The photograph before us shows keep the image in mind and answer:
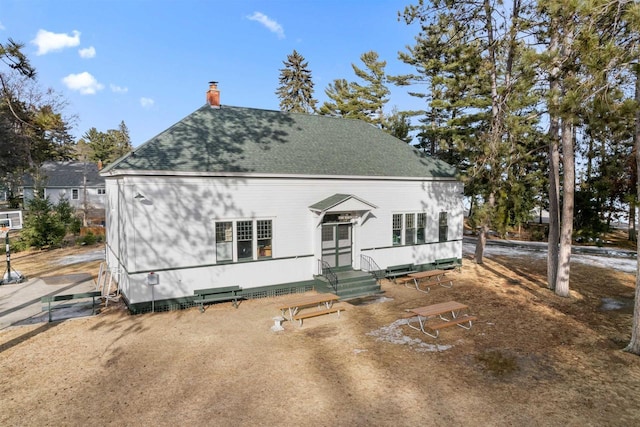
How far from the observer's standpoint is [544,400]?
25.2 feet

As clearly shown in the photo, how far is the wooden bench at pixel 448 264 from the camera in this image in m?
19.9

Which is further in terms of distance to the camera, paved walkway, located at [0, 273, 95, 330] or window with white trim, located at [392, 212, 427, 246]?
window with white trim, located at [392, 212, 427, 246]

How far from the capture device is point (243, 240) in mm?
14727

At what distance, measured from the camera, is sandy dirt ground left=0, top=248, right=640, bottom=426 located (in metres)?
7.25

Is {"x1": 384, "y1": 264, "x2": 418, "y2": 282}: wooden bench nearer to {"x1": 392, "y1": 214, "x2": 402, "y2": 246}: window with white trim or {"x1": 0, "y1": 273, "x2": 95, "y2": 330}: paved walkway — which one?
{"x1": 392, "y1": 214, "x2": 402, "y2": 246}: window with white trim

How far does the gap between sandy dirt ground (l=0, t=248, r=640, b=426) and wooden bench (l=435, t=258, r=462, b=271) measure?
18.8 ft

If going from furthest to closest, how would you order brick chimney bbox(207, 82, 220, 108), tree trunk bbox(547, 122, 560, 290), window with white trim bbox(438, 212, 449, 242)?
window with white trim bbox(438, 212, 449, 242) < brick chimney bbox(207, 82, 220, 108) < tree trunk bbox(547, 122, 560, 290)

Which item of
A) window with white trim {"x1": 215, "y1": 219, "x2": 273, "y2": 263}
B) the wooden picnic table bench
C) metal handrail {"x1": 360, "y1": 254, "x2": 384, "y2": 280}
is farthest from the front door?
the wooden picnic table bench

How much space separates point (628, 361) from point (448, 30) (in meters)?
16.3

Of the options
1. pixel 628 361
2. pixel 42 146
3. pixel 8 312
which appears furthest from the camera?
pixel 42 146

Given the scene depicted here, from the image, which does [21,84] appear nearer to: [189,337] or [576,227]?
[189,337]

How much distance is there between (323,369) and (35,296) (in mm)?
13146

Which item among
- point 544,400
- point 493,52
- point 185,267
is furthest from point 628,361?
point 493,52

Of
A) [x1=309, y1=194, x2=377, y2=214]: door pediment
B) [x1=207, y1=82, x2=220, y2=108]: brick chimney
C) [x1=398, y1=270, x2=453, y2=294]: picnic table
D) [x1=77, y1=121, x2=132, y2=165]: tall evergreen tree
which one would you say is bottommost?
[x1=398, y1=270, x2=453, y2=294]: picnic table
